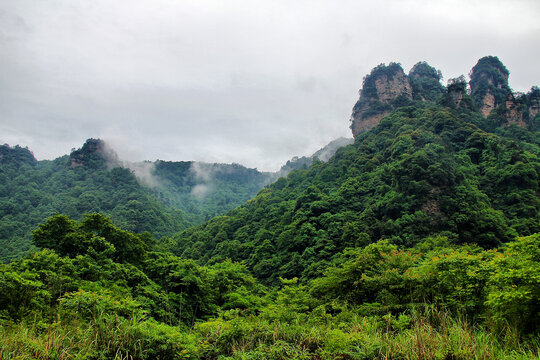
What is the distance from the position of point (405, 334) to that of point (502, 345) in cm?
198

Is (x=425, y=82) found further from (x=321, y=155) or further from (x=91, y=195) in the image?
(x=91, y=195)

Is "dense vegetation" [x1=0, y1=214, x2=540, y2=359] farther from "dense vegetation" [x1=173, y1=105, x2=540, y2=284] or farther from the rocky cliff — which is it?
the rocky cliff

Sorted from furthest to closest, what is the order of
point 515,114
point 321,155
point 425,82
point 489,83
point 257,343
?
1. point 321,155
2. point 425,82
3. point 489,83
4. point 515,114
5. point 257,343

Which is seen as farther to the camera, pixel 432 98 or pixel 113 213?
pixel 432 98

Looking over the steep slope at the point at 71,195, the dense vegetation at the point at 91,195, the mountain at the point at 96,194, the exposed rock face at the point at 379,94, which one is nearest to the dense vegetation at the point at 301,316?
the dense vegetation at the point at 91,195

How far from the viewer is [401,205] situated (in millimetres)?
30109

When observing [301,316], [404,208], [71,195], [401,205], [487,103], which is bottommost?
[301,316]

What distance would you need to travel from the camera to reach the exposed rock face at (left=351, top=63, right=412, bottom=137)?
7031 centimetres

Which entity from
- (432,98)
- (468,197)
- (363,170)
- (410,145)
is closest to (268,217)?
(363,170)

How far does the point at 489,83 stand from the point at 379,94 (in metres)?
27.8

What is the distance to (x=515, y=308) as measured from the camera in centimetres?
670

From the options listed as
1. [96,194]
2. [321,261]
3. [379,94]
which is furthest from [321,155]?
[321,261]

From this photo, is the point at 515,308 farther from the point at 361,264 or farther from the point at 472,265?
the point at 361,264

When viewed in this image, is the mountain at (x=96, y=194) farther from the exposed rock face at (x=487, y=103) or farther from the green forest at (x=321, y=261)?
the exposed rock face at (x=487, y=103)
